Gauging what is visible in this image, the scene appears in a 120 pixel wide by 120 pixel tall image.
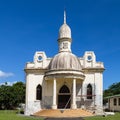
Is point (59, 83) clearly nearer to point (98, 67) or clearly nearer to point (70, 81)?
point (70, 81)

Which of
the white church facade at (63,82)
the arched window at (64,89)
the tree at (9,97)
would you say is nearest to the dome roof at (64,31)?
the white church facade at (63,82)

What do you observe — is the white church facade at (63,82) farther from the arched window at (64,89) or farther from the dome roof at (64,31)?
the dome roof at (64,31)

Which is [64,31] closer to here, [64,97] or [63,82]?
[63,82]

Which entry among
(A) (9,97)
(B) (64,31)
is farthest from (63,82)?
(A) (9,97)

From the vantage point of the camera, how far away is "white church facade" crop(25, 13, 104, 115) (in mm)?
34156

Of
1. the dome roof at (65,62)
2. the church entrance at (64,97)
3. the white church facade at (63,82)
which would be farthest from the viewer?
the church entrance at (64,97)

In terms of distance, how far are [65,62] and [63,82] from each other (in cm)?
341

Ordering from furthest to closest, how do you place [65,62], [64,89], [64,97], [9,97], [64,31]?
[9,97] < [64,31] < [64,89] < [64,97] < [65,62]

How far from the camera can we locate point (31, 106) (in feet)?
120

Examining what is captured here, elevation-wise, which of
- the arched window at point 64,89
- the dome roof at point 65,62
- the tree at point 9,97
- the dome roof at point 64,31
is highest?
the dome roof at point 64,31

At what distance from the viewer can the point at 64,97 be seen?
36031 millimetres

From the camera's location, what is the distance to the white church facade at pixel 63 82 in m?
34.2

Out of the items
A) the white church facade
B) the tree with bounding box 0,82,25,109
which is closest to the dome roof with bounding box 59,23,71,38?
the white church facade

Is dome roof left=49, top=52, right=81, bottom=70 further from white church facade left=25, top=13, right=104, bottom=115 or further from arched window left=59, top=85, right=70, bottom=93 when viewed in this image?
arched window left=59, top=85, right=70, bottom=93
